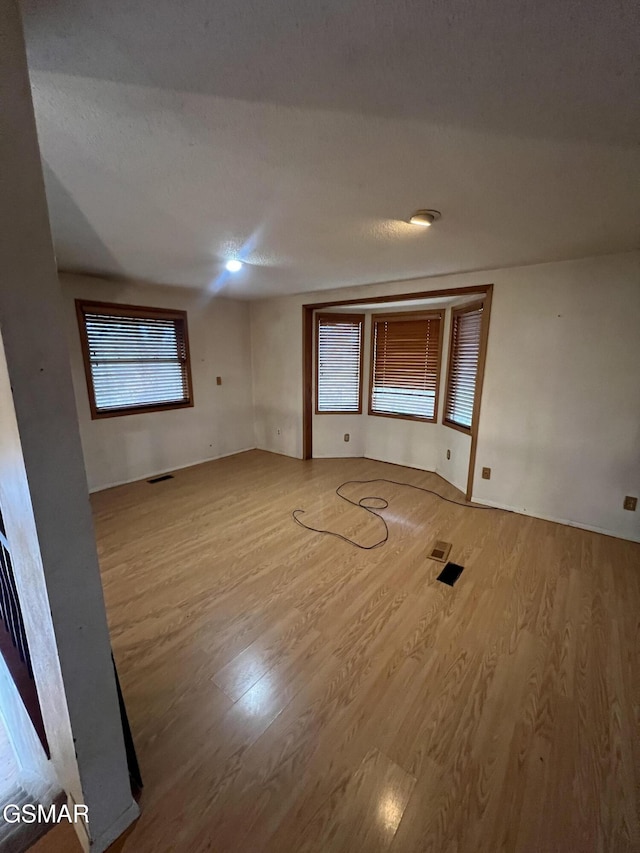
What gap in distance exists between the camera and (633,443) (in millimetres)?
2619

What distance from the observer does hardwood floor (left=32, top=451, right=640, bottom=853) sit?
111 centimetres

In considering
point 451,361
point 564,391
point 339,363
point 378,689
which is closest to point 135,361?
point 339,363

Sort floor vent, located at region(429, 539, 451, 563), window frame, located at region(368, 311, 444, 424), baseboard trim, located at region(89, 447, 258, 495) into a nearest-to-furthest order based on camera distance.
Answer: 1. floor vent, located at region(429, 539, 451, 563)
2. baseboard trim, located at region(89, 447, 258, 495)
3. window frame, located at region(368, 311, 444, 424)

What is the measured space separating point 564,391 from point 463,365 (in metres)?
1.05

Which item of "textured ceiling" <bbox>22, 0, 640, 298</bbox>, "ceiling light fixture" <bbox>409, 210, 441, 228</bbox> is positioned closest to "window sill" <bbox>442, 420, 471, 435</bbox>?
"textured ceiling" <bbox>22, 0, 640, 298</bbox>

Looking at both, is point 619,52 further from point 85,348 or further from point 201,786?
point 85,348

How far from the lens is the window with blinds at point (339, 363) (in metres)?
4.56

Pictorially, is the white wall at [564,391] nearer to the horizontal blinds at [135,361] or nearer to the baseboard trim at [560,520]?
the baseboard trim at [560,520]

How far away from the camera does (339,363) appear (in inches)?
184

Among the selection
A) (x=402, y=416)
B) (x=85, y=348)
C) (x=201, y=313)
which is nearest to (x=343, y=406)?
(x=402, y=416)

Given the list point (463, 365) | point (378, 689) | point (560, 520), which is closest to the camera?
point (378, 689)

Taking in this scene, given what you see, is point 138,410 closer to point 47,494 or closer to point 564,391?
point 47,494

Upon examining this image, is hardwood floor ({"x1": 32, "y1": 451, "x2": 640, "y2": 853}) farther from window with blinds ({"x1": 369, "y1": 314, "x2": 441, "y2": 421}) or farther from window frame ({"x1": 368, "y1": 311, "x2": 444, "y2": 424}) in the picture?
window with blinds ({"x1": 369, "y1": 314, "x2": 441, "y2": 421})

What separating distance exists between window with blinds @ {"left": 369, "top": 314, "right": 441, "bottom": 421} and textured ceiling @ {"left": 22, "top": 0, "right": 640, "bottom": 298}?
6.67 feet
